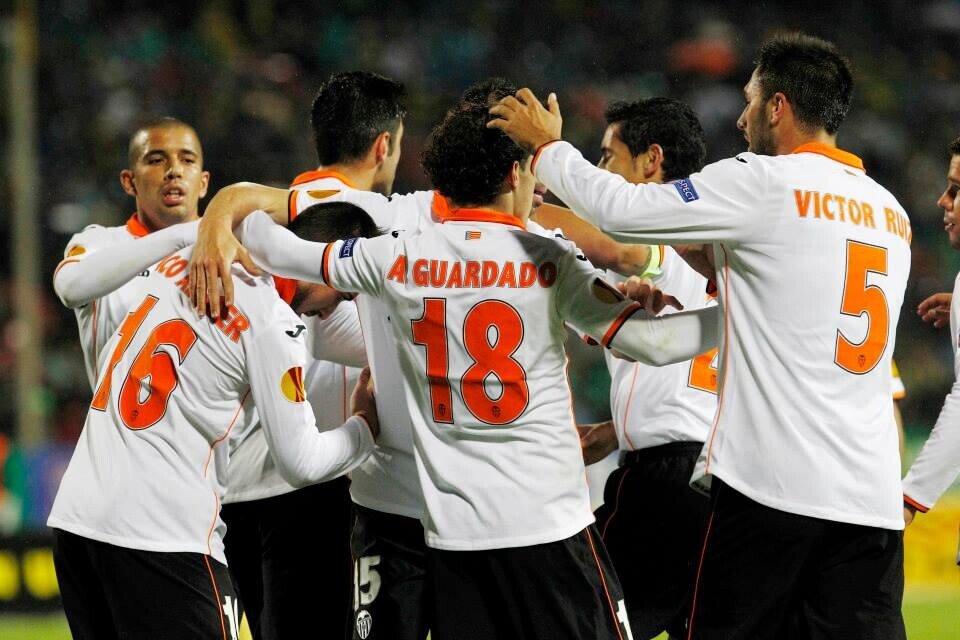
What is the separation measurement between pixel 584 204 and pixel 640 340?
1.27ft

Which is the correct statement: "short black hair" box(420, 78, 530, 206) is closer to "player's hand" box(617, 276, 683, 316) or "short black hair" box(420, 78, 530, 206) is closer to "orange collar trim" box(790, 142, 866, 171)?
"player's hand" box(617, 276, 683, 316)

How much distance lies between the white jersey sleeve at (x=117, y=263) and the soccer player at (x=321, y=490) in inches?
20.5

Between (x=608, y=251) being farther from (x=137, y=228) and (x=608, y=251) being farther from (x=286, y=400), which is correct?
(x=137, y=228)

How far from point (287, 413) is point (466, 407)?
52 centimetres

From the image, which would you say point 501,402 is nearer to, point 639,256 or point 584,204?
point 584,204

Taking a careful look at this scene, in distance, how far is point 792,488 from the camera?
10.7ft

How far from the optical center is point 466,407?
3316 mm

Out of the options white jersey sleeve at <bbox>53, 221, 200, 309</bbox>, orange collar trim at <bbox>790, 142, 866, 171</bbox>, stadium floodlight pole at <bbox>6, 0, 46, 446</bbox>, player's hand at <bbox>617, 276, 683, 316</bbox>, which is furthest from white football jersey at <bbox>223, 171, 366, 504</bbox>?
stadium floodlight pole at <bbox>6, 0, 46, 446</bbox>

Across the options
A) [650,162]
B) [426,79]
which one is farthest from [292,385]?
[426,79]

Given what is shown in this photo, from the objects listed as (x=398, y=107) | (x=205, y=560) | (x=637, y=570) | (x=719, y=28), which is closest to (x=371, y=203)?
(x=398, y=107)

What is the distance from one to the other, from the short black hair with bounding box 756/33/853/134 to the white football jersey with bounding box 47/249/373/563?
59.5 inches

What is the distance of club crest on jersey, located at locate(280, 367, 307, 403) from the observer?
3.48m

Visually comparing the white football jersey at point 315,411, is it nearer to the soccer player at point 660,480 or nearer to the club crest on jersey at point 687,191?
the soccer player at point 660,480

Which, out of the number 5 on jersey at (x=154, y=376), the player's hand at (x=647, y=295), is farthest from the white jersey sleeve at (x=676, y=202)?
the number 5 on jersey at (x=154, y=376)
